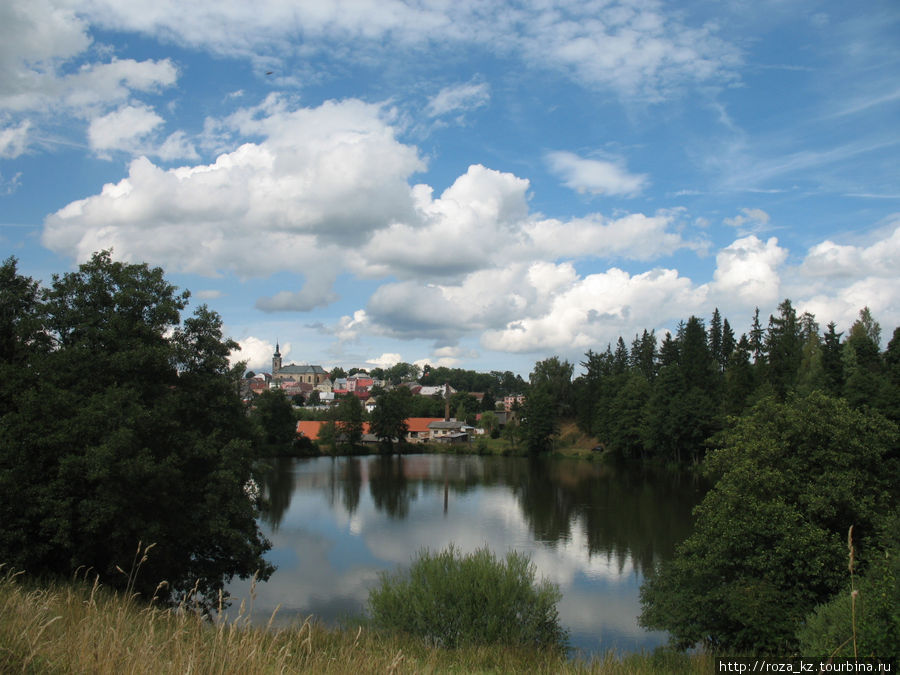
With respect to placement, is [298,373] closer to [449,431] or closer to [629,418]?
[449,431]

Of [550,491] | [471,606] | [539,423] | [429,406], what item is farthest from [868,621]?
[429,406]

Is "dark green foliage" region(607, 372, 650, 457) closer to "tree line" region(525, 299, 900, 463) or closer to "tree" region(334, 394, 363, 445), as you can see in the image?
"tree line" region(525, 299, 900, 463)

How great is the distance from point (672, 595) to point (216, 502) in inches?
466

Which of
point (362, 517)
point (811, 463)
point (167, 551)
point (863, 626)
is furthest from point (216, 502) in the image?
point (362, 517)

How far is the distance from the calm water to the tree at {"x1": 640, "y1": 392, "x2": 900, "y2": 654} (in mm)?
2120

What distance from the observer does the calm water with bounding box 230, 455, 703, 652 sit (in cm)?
2005

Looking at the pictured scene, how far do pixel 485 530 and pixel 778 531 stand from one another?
59.2ft

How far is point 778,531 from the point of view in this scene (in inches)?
579

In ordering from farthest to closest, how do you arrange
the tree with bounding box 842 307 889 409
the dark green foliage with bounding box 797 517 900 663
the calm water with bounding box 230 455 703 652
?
the tree with bounding box 842 307 889 409 < the calm water with bounding box 230 455 703 652 < the dark green foliage with bounding box 797 517 900 663

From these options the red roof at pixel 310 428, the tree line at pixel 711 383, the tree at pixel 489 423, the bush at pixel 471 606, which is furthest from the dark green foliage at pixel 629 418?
the bush at pixel 471 606

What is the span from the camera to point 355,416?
3113 inches

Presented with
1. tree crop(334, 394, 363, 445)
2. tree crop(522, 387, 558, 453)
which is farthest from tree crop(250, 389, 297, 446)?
tree crop(522, 387, 558, 453)

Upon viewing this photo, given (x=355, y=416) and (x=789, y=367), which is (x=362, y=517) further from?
(x=355, y=416)

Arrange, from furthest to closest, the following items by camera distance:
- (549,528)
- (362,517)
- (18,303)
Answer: (362,517) < (549,528) < (18,303)
